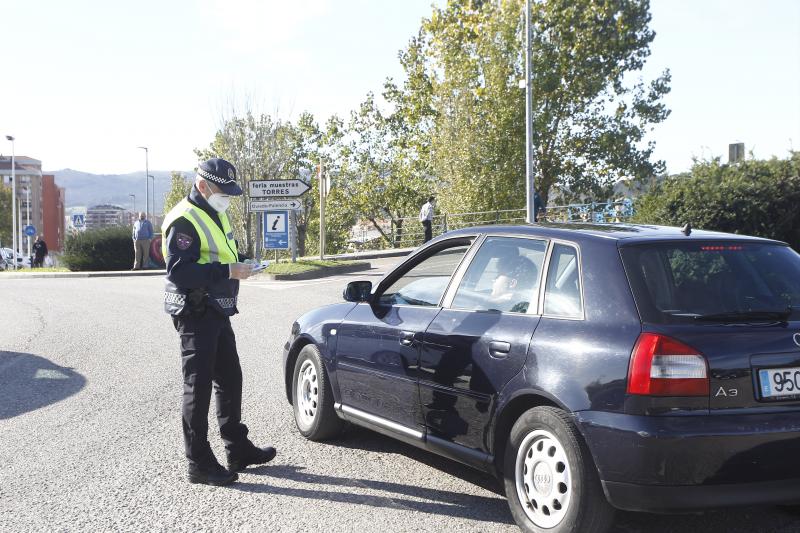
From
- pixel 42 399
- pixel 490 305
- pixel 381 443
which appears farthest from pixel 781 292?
pixel 42 399

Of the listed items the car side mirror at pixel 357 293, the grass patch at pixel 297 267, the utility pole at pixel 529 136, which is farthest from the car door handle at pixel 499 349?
the utility pole at pixel 529 136

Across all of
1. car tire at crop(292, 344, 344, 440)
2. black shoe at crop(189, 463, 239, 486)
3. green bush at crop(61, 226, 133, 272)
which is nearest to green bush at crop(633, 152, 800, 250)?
car tire at crop(292, 344, 344, 440)

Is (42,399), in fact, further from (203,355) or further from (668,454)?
(668,454)

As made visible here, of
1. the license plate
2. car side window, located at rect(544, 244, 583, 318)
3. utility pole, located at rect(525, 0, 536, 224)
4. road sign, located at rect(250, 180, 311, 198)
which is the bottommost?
the license plate

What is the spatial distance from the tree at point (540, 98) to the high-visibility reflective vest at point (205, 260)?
31.0m

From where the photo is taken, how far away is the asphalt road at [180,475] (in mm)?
4418

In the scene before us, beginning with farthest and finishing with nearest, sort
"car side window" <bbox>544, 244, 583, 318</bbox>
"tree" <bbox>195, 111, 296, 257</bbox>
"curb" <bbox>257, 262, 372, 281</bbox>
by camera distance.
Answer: "tree" <bbox>195, 111, 296, 257</bbox>, "curb" <bbox>257, 262, 372, 281</bbox>, "car side window" <bbox>544, 244, 583, 318</bbox>

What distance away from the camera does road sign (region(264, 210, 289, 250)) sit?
23719 millimetres

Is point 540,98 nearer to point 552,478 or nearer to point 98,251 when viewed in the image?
point 98,251

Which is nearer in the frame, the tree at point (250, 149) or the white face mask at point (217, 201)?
the white face mask at point (217, 201)

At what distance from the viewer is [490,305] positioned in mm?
4574

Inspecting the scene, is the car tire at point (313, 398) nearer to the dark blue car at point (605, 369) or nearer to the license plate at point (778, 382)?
the dark blue car at point (605, 369)

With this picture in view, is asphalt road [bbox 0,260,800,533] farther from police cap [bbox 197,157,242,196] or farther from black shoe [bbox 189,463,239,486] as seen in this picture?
police cap [bbox 197,157,242,196]

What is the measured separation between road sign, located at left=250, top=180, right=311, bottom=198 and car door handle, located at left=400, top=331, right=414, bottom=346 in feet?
63.7
